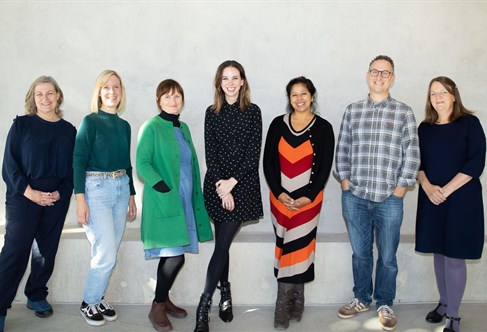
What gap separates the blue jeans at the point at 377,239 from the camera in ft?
9.68

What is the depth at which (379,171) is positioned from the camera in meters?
2.90

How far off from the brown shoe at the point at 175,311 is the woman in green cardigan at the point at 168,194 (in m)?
0.20

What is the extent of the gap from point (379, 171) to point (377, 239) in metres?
0.52

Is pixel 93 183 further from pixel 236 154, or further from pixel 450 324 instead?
pixel 450 324

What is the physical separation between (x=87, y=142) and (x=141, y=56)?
1440 mm

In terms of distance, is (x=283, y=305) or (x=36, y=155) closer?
(x=36, y=155)

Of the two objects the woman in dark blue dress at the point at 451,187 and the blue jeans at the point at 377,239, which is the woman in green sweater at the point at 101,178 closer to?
the blue jeans at the point at 377,239

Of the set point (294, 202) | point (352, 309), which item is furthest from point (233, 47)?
point (352, 309)

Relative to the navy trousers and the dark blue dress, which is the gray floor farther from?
the dark blue dress

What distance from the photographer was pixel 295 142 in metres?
2.90

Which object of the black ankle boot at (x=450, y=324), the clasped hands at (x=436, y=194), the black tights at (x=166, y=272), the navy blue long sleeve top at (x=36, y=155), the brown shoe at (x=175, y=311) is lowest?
the brown shoe at (x=175, y=311)

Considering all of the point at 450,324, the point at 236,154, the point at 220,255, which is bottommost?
the point at 450,324

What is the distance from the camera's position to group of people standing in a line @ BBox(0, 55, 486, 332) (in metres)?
2.80

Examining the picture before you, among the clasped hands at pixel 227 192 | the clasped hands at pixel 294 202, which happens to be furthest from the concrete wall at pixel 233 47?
the clasped hands at pixel 227 192
